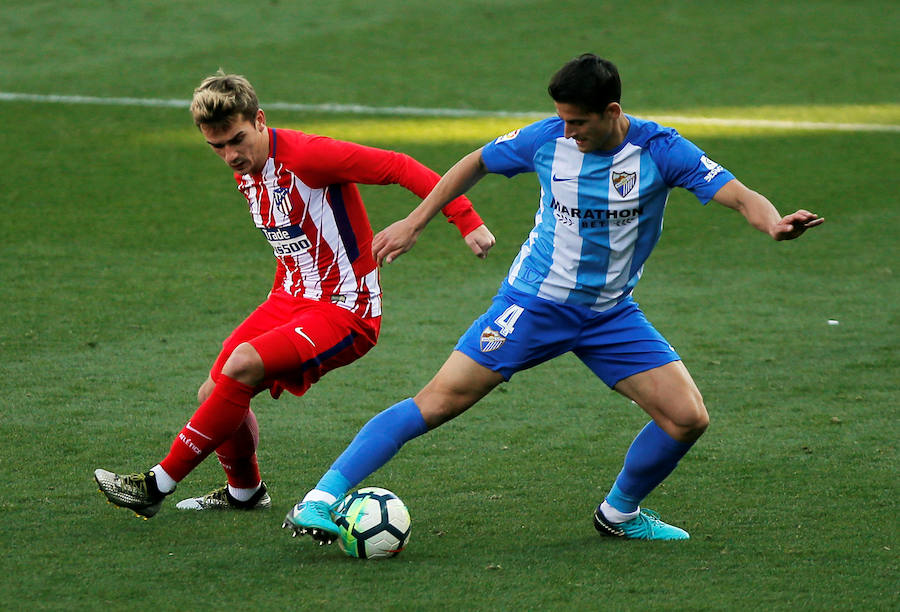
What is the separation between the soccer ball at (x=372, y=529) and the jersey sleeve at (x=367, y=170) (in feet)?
3.48

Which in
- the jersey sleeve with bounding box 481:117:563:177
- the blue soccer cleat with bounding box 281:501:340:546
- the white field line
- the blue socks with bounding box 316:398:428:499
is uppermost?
the jersey sleeve with bounding box 481:117:563:177

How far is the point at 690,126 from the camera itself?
13320mm

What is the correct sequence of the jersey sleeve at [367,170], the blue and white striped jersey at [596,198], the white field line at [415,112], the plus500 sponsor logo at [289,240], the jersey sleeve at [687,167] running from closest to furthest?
1. the jersey sleeve at [687,167]
2. the blue and white striped jersey at [596,198]
3. the jersey sleeve at [367,170]
4. the plus500 sponsor logo at [289,240]
5. the white field line at [415,112]

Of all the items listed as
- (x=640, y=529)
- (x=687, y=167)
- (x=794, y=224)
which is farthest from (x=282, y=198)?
(x=794, y=224)

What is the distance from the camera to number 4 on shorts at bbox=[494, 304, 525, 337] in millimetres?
4270

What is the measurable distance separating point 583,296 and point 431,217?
59 cm

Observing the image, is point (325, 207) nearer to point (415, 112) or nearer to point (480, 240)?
Answer: point (480, 240)

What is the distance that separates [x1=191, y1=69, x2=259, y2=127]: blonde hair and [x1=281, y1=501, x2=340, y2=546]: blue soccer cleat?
4.63 feet

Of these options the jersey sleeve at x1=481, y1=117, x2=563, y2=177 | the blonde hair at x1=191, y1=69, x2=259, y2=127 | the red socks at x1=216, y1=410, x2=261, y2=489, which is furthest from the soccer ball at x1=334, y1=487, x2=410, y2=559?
the blonde hair at x1=191, y1=69, x2=259, y2=127

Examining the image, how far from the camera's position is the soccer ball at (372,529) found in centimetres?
415

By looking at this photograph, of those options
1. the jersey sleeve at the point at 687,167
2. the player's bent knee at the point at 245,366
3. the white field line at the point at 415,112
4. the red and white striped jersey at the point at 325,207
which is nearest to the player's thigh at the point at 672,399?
the jersey sleeve at the point at 687,167

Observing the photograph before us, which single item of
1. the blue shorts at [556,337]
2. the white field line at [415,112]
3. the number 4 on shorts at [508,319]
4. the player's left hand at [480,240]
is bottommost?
the white field line at [415,112]

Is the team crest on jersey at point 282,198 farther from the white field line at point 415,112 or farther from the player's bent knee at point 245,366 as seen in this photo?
the white field line at point 415,112

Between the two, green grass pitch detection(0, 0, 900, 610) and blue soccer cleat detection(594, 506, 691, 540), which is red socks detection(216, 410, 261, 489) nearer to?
green grass pitch detection(0, 0, 900, 610)
